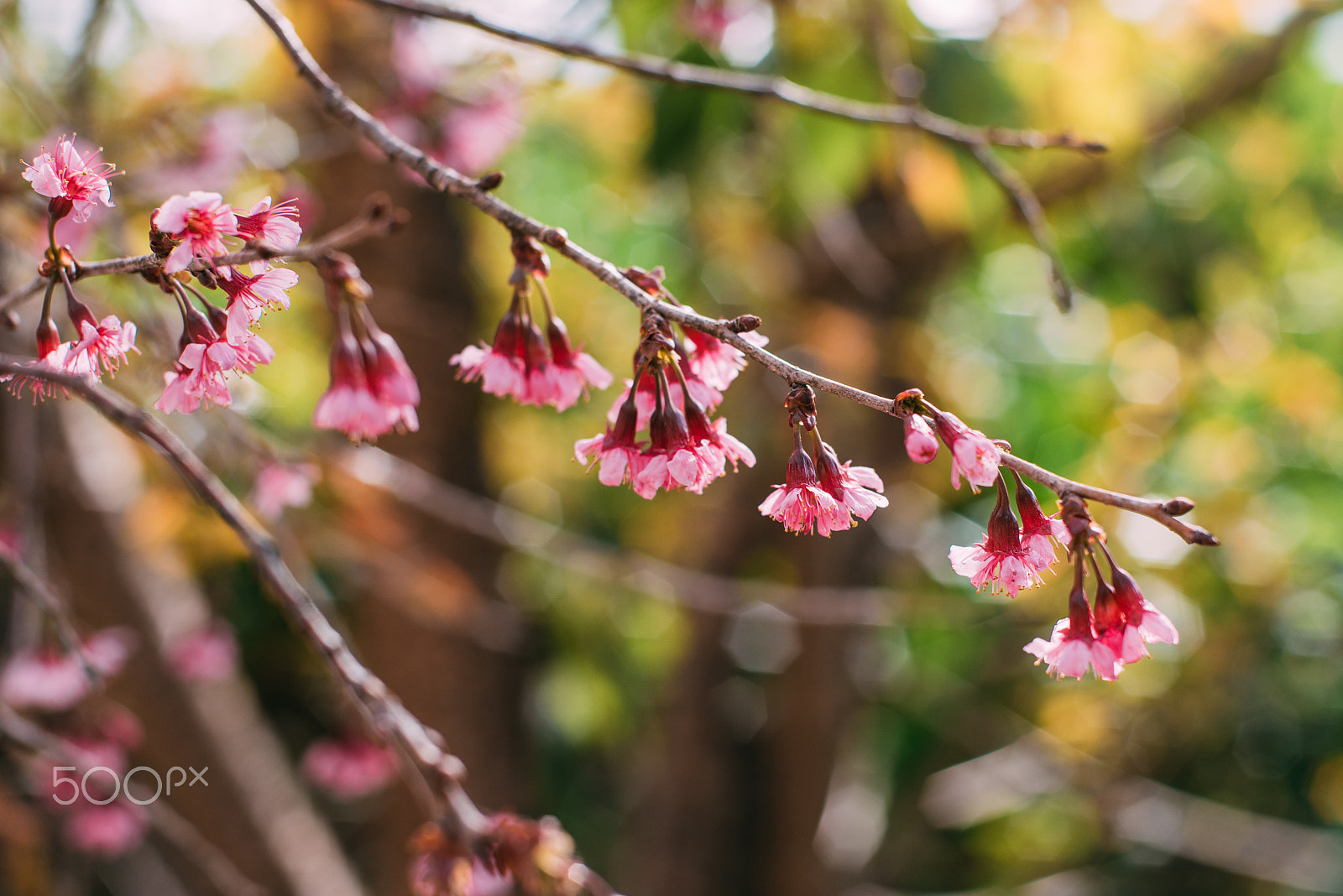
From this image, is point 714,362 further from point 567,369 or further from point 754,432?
point 754,432

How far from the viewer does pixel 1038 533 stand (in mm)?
612

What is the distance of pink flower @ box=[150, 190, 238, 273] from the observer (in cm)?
54

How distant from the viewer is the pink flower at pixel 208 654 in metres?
2.14

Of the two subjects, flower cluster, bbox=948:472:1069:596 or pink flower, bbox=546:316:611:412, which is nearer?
flower cluster, bbox=948:472:1069:596

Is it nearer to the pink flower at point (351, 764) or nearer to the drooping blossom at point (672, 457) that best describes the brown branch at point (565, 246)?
the drooping blossom at point (672, 457)

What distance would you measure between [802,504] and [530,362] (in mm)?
253

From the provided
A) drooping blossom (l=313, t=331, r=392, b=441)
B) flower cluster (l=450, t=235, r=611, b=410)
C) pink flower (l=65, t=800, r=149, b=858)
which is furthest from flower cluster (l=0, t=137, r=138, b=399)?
pink flower (l=65, t=800, r=149, b=858)

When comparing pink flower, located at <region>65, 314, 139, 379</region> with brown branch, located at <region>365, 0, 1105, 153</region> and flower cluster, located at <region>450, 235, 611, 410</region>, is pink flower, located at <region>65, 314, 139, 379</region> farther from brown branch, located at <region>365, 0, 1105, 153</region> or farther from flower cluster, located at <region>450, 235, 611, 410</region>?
brown branch, located at <region>365, 0, 1105, 153</region>

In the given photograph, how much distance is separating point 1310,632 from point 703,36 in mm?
4215

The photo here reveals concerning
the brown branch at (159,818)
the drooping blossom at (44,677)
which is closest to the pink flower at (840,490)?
the brown branch at (159,818)

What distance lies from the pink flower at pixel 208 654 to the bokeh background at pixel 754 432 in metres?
0.16

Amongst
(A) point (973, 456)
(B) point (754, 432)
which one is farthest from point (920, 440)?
(B) point (754, 432)

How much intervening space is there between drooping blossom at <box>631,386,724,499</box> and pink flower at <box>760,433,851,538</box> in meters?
0.05

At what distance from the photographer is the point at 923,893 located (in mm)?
5035
